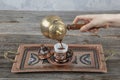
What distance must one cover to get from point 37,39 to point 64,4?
34.8 inches

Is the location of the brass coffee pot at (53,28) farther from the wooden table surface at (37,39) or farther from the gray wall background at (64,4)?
the gray wall background at (64,4)

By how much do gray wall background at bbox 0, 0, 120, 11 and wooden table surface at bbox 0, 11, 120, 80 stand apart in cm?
57

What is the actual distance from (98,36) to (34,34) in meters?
0.31

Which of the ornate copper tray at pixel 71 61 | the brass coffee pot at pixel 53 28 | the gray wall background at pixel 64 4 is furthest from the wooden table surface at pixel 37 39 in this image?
the gray wall background at pixel 64 4

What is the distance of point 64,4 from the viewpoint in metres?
2.16

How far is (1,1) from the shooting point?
2.18m

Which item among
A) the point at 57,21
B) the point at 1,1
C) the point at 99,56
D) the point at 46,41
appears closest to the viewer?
the point at 57,21

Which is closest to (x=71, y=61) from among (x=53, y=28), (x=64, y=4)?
(x=53, y=28)

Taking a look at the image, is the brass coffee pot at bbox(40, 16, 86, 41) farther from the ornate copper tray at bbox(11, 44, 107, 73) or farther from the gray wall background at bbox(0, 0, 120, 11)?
the gray wall background at bbox(0, 0, 120, 11)

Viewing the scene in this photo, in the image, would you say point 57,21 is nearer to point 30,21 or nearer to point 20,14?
point 30,21

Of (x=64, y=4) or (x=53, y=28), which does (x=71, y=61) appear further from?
(x=64, y=4)

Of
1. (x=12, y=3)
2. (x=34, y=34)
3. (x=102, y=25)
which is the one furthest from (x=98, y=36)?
(x=12, y=3)

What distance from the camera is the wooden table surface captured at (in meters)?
1.06

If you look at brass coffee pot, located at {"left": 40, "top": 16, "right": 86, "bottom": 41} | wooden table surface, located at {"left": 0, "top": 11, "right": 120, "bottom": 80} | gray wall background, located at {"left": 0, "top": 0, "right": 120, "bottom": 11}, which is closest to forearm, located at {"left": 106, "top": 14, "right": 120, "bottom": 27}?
wooden table surface, located at {"left": 0, "top": 11, "right": 120, "bottom": 80}
